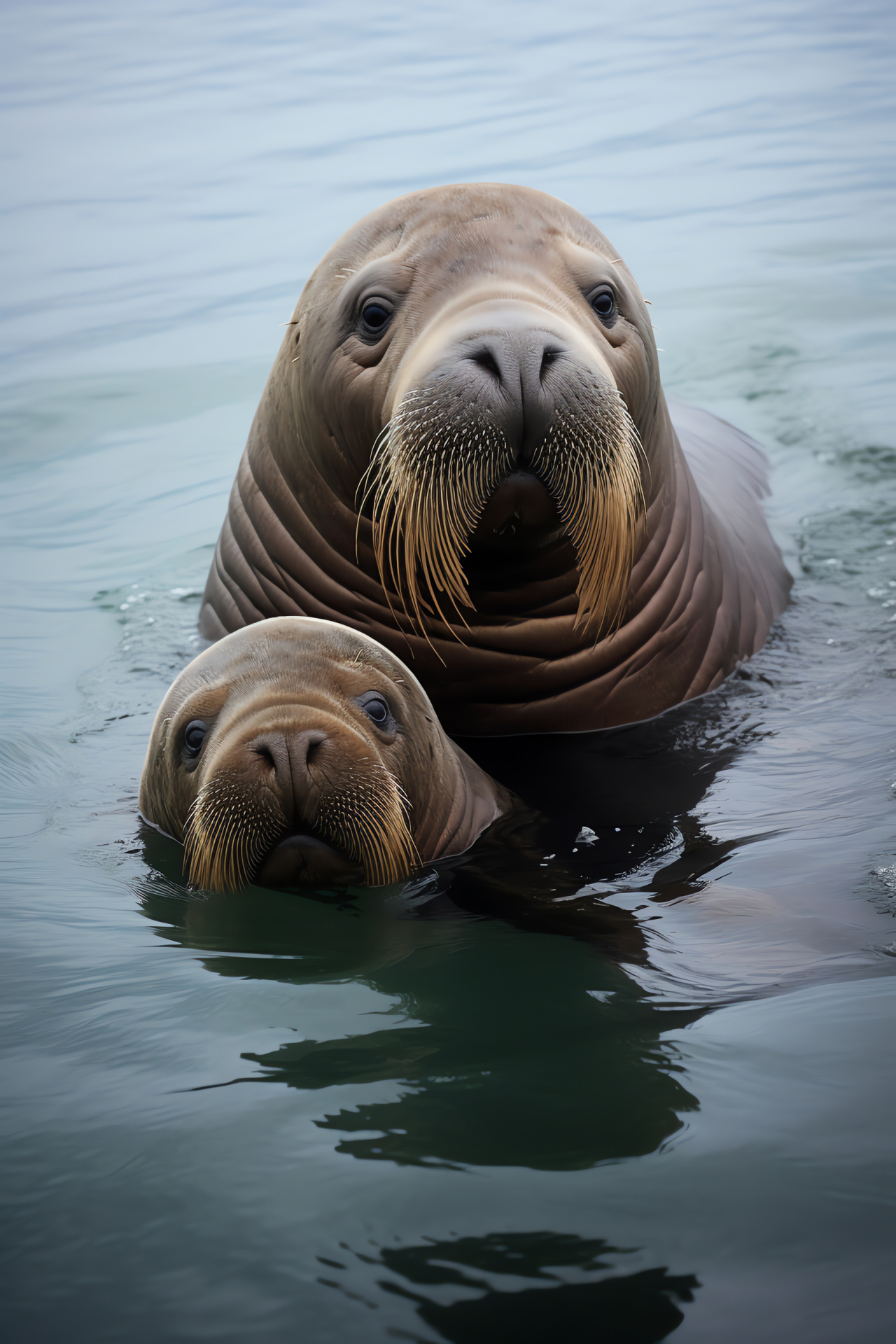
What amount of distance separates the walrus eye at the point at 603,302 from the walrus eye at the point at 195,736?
5.42 ft

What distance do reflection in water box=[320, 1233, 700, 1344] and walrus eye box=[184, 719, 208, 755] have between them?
1.91 meters

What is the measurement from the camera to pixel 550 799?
4.33 meters

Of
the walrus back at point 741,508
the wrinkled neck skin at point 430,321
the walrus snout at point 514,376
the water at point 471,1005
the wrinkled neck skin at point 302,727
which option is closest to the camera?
the water at point 471,1005

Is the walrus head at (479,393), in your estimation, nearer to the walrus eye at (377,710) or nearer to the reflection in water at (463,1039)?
the walrus eye at (377,710)

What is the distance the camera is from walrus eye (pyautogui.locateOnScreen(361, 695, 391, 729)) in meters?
3.80

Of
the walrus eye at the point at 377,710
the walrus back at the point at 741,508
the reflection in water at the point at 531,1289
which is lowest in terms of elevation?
the walrus back at the point at 741,508

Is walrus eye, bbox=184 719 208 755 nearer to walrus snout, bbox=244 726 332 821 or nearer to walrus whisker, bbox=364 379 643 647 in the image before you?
walrus snout, bbox=244 726 332 821

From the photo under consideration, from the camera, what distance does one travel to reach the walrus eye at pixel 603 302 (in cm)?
435

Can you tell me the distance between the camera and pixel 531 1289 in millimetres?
1979

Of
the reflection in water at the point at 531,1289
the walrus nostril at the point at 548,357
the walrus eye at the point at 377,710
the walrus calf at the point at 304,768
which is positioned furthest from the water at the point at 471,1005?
the walrus nostril at the point at 548,357

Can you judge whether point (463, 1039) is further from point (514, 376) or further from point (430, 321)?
point (430, 321)

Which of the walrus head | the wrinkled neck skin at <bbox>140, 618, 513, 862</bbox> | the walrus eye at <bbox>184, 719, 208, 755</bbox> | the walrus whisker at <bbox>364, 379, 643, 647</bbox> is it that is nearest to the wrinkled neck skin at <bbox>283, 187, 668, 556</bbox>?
the walrus head

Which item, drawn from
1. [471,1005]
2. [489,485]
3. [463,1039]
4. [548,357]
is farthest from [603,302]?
[463,1039]

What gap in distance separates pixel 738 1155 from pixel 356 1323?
0.66 meters
